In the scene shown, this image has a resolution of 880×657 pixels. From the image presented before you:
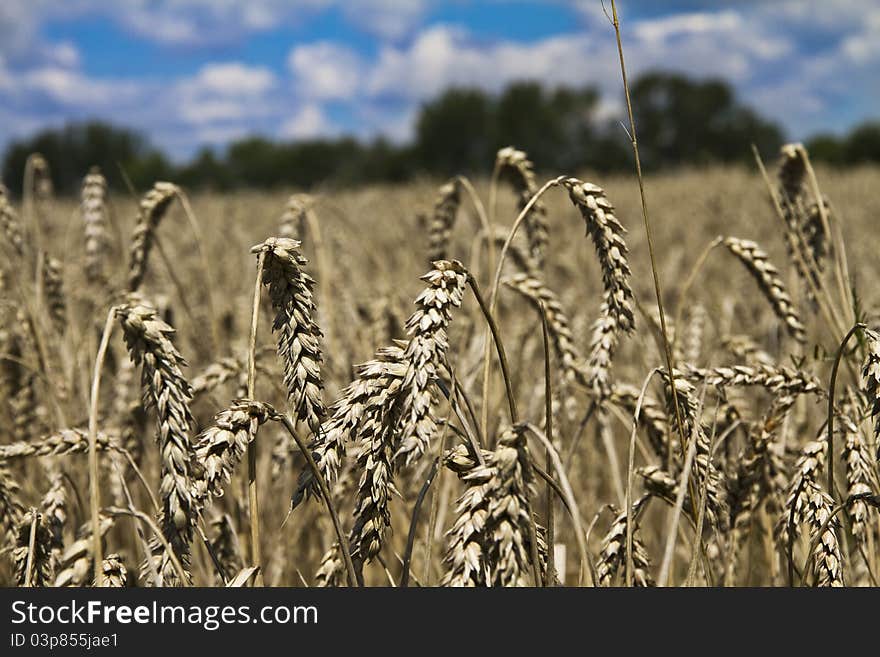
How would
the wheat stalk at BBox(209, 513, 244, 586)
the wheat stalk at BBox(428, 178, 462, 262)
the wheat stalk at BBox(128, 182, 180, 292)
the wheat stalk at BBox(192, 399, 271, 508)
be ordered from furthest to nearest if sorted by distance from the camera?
the wheat stalk at BBox(428, 178, 462, 262) → the wheat stalk at BBox(128, 182, 180, 292) → the wheat stalk at BBox(209, 513, 244, 586) → the wheat stalk at BBox(192, 399, 271, 508)

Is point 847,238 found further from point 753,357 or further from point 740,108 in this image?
point 740,108

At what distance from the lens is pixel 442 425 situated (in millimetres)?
1427

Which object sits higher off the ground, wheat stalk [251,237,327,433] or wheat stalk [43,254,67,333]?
wheat stalk [43,254,67,333]

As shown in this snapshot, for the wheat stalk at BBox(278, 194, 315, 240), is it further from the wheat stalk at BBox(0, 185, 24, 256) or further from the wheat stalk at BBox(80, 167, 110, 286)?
the wheat stalk at BBox(0, 185, 24, 256)

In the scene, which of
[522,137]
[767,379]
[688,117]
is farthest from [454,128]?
[767,379]

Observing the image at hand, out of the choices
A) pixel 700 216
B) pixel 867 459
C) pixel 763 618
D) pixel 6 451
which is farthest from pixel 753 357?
pixel 700 216

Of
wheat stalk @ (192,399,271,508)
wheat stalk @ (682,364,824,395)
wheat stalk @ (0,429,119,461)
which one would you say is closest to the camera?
wheat stalk @ (192,399,271,508)

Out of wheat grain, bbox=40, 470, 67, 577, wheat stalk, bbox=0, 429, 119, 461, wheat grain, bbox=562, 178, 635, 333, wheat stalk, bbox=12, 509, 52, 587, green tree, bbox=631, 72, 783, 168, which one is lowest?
wheat stalk, bbox=12, 509, 52, 587

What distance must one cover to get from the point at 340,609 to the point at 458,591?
0.22m

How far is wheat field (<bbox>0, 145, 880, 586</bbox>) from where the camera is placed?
1.02 m

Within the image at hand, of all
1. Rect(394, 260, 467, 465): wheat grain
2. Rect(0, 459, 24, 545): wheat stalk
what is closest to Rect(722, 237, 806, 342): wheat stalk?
Rect(394, 260, 467, 465): wheat grain

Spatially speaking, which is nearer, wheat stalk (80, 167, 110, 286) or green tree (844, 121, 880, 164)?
wheat stalk (80, 167, 110, 286)

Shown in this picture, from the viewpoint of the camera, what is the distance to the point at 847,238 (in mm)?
6902

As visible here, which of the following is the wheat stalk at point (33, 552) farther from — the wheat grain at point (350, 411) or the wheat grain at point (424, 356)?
the wheat grain at point (424, 356)
